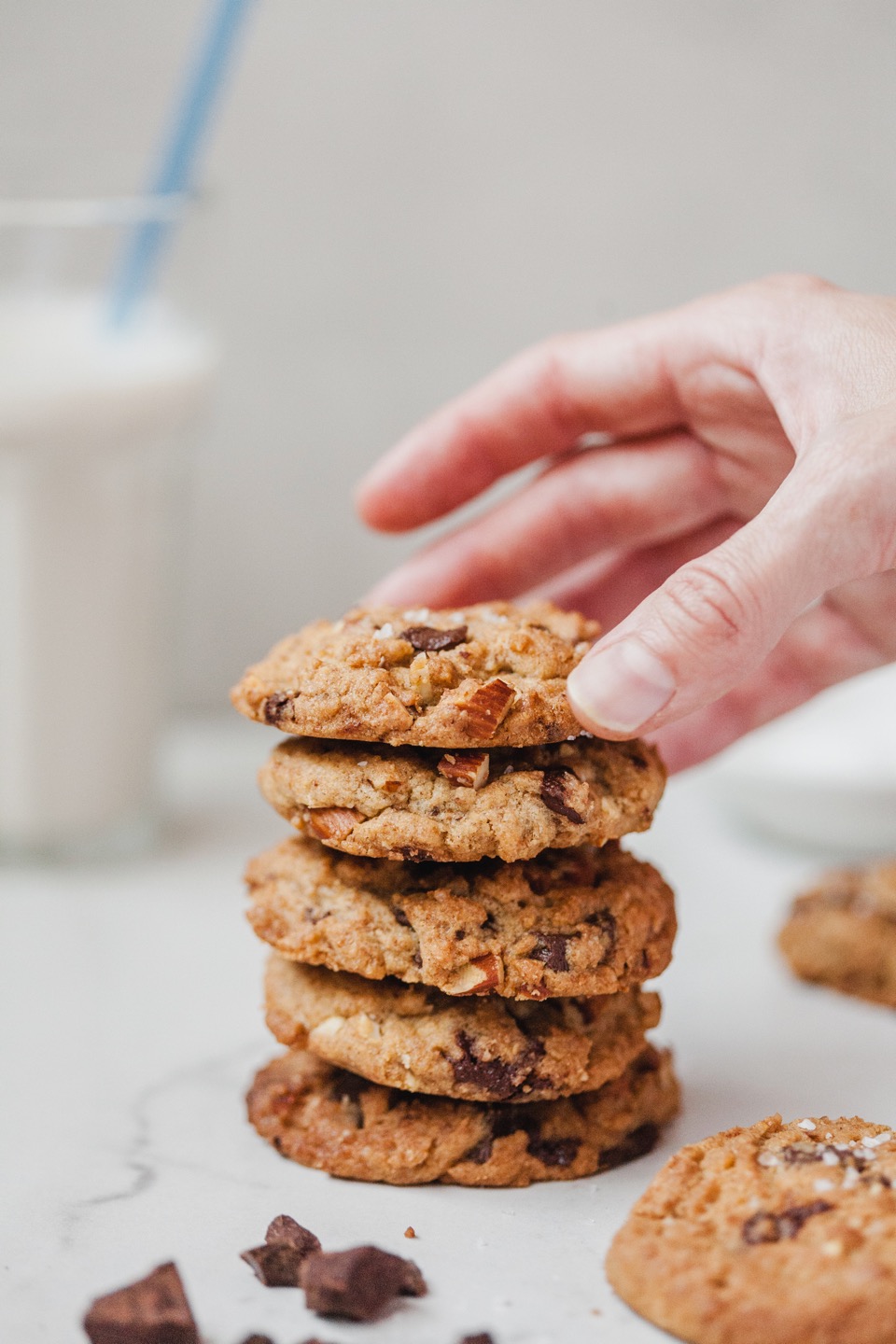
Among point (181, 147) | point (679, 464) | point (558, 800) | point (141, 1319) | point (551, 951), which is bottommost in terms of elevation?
point (141, 1319)

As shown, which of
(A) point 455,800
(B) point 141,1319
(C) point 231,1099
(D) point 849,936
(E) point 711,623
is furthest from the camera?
(D) point 849,936

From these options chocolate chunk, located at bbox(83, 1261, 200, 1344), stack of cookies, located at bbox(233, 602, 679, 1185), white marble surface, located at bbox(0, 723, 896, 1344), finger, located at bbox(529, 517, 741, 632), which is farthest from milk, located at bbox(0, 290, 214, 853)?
chocolate chunk, located at bbox(83, 1261, 200, 1344)

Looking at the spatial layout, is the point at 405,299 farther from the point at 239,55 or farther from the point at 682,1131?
the point at 682,1131

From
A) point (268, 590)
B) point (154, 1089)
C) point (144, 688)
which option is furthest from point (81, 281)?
point (154, 1089)

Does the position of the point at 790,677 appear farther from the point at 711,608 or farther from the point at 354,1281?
the point at 354,1281

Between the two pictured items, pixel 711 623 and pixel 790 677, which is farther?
pixel 790 677

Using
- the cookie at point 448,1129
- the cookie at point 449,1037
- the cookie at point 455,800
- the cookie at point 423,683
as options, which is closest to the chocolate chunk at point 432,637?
the cookie at point 423,683

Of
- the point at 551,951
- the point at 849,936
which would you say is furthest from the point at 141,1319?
the point at 849,936
